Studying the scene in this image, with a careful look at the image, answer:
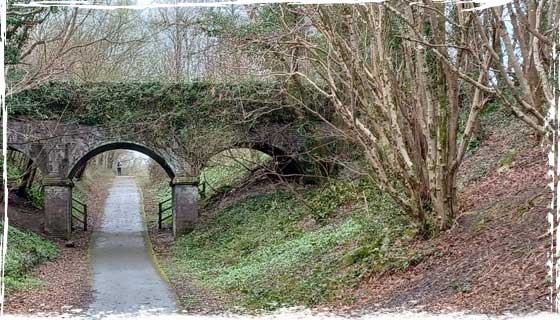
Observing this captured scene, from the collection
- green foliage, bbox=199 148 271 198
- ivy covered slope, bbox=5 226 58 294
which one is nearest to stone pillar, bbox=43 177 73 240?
ivy covered slope, bbox=5 226 58 294

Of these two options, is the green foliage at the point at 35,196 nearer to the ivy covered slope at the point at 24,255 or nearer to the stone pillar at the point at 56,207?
the stone pillar at the point at 56,207

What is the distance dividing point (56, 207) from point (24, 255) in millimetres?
5423

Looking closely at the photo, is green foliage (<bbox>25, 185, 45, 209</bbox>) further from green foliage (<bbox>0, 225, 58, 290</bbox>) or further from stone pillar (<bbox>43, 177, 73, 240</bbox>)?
green foliage (<bbox>0, 225, 58, 290</bbox>)

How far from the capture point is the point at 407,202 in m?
9.70

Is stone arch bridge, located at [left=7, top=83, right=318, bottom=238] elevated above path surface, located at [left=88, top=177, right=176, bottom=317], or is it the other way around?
stone arch bridge, located at [left=7, top=83, right=318, bottom=238]

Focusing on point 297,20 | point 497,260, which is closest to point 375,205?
point 297,20

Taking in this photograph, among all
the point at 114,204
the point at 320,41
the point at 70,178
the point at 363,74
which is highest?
the point at 320,41

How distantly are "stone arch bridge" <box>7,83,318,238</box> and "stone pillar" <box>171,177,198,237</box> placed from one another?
3 cm

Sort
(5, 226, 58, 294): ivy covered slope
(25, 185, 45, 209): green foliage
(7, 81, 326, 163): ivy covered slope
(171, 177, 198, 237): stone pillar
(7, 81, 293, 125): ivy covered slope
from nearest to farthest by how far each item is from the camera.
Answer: (5, 226, 58, 294): ivy covered slope < (7, 81, 293, 125): ivy covered slope < (7, 81, 326, 163): ivy covered slope < (171, 177, 198, 237): stone pillar < (25, 185, 45, 209): green foliage

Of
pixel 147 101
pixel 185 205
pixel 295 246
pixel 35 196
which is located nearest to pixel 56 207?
pixel 185 205

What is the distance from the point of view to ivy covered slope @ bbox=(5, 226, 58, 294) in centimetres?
1170

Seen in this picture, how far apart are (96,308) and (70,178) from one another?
482 inches

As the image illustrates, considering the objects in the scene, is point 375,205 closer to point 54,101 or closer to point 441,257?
point 441,257

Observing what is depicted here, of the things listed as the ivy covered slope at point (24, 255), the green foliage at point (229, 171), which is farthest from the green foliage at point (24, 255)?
the green foliage at point (229, 171)
